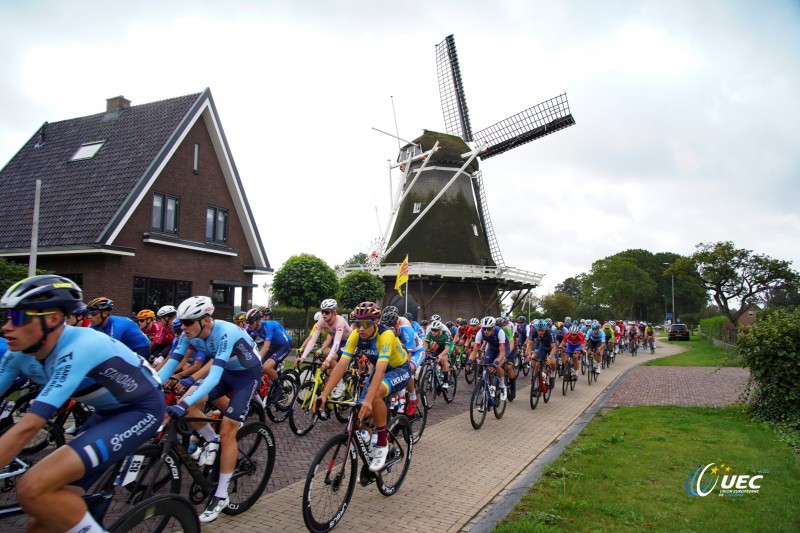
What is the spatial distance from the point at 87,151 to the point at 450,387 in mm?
17474

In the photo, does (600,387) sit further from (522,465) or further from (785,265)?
(785,265)

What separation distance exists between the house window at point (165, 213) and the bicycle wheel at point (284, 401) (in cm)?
1205

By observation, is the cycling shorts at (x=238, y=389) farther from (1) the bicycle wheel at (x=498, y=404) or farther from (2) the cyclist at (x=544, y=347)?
(2) the cyclist at (x=544, y=347)


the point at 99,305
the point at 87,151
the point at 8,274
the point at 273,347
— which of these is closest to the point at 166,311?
the point at 99,305

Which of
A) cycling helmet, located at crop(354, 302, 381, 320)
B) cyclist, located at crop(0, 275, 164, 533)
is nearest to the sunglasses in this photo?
cyclist, located at crop(0, 275, 164, 533)

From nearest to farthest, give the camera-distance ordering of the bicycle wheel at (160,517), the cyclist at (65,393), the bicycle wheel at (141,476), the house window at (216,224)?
the cyclist at (65,393)
the bicycle wheel at (160,517)
the bicycle wheel at (141,476)
the house window at (216,224)

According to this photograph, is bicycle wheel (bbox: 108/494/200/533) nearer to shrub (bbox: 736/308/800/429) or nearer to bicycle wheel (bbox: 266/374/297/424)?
bicycle wheel (bbox: 266/374/297/424)

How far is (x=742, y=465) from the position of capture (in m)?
7.33

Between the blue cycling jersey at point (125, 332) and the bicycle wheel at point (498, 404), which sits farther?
the bicycle wheel at point (498, 404)

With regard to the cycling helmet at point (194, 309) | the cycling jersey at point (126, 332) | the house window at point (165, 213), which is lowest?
the cycling helmet at point (194, 309)

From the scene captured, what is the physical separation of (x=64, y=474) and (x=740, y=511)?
614cm

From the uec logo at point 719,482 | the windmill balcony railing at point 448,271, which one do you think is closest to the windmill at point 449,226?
the windmill balcony railing at point 448,271

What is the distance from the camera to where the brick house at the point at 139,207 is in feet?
58.6

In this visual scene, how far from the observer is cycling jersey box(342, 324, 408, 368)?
19.3 feet
